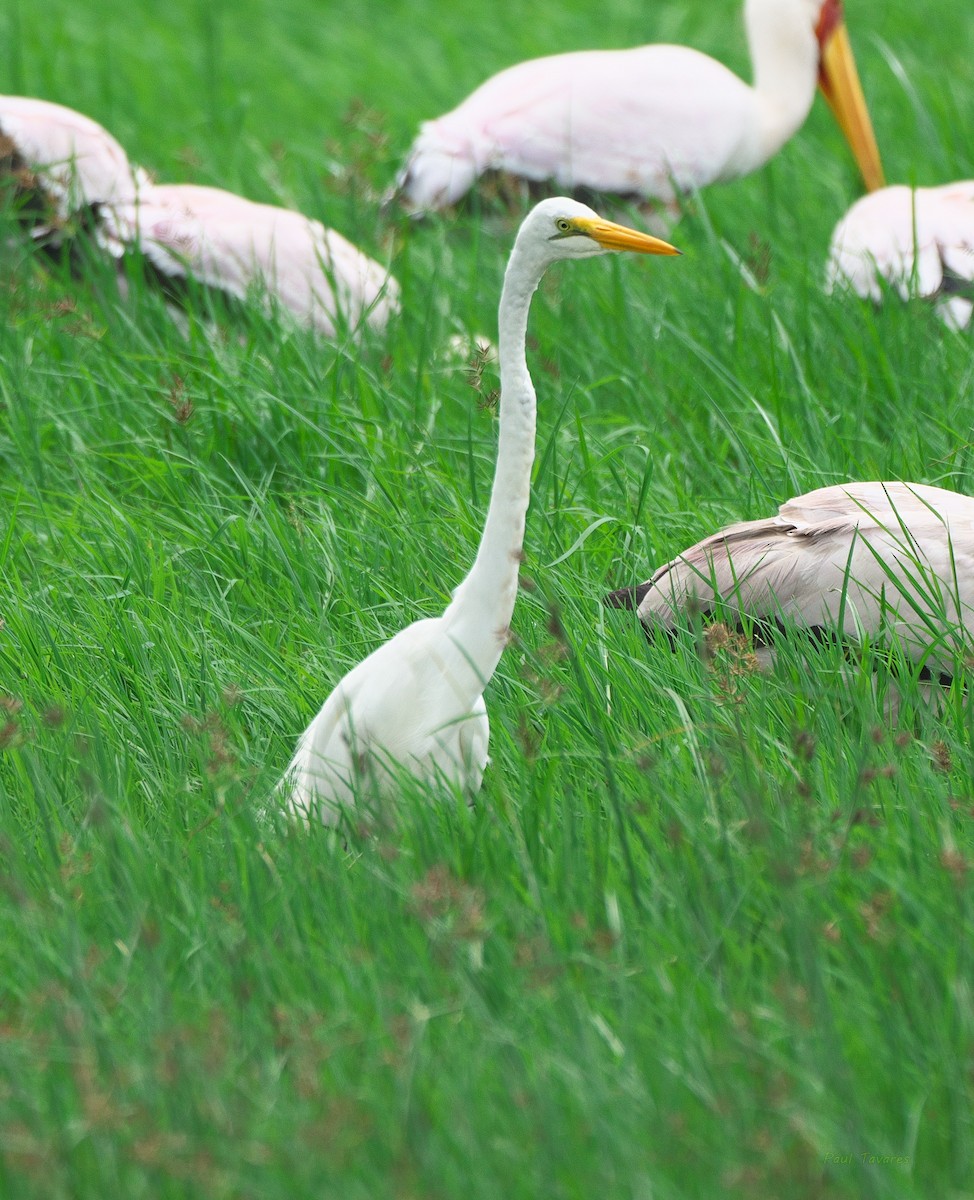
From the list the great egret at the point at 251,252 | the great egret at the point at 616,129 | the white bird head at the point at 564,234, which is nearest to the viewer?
the white bird head at the point at 564,234

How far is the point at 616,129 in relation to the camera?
6.50m

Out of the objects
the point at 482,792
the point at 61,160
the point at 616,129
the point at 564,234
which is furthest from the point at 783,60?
the point at 482,792

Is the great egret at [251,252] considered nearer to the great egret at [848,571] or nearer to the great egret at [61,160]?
the great egret at [61,160]

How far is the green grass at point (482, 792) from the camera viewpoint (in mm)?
1938

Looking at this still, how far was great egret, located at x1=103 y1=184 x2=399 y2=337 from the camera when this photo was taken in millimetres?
4969

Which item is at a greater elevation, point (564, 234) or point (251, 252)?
point (564, 234)

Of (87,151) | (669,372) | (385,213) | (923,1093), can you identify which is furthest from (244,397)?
(923,1093)

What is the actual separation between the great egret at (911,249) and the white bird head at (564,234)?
88.0 inches

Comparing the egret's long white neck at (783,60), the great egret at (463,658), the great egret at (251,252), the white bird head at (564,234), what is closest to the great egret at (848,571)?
the great egret at (463,658)

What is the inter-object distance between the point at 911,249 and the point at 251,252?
79.4 inches

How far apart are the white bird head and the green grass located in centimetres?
57

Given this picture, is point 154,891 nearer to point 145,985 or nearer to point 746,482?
point 145,985

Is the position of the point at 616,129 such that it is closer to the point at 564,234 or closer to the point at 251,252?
the point at 251,252

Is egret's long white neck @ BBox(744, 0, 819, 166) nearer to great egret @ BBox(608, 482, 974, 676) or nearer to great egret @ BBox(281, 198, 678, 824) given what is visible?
great egret @ BBox(608, 482, 974, 676)
